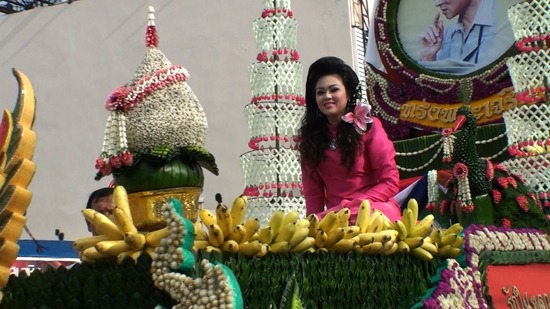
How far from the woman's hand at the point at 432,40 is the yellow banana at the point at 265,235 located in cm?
416

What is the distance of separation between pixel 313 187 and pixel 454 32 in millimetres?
3104

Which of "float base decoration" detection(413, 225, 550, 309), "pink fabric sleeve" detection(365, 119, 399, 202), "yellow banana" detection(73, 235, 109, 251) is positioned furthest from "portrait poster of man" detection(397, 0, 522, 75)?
"yellow banana" detection(73, 235, 109, 251)

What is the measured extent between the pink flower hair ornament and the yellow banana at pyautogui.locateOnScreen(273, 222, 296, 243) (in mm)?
1070

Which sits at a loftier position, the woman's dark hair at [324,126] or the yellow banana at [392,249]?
the woman's dark hair at [324,126]

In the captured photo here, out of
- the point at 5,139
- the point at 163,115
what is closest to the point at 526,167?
the point at 163,115

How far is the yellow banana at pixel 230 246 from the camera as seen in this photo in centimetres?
194

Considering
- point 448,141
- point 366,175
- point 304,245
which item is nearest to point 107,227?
point 304,245

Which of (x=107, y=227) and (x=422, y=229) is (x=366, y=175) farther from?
(x=107, y=227)

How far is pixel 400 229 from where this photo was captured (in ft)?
8.31

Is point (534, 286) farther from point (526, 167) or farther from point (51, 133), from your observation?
point (51, 133)

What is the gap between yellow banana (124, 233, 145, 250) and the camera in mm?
1822

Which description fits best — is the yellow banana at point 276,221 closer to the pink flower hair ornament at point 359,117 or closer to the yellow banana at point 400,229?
the yellow banana at point 400,229

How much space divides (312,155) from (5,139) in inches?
55.7

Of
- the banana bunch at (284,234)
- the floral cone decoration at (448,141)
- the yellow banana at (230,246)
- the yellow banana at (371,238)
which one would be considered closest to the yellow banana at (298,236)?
the banana bunch at (284,234)
